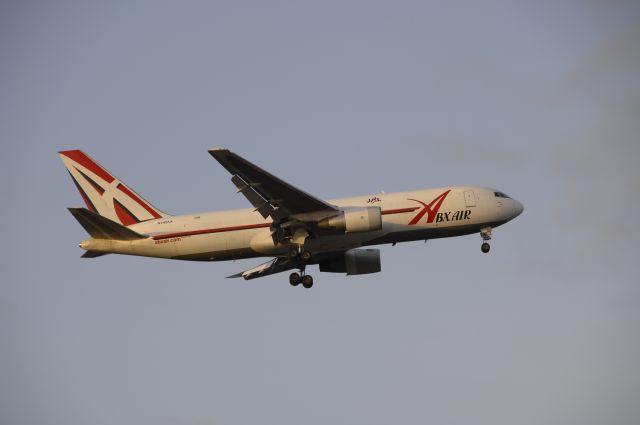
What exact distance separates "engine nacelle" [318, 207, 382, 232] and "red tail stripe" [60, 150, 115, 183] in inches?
531

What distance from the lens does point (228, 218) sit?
50.9m

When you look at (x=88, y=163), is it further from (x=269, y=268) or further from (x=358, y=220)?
(x=358, y=220)

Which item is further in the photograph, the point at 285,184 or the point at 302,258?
the point at 302,258

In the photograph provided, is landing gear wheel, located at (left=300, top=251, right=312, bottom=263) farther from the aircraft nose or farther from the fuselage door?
the aircraft nose

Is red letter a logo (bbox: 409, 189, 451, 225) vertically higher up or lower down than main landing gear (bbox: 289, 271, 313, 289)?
higher up

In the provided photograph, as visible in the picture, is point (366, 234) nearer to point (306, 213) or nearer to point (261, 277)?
point (306, 213)

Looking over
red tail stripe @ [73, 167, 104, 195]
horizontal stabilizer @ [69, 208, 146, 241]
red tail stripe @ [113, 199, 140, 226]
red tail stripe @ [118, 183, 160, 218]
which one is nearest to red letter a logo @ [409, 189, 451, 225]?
red tail stripe @ [118, 183, 160, 218]

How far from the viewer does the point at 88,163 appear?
54.6 meters

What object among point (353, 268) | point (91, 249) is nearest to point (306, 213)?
point (353, 268)

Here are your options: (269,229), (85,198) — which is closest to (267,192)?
(269,229)

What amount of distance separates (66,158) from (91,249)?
22.0ft

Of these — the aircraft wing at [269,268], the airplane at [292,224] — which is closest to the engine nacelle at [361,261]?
the airplane at [292,224]

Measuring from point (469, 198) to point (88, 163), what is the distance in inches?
811

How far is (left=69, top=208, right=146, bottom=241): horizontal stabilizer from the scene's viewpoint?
48.4 meters
